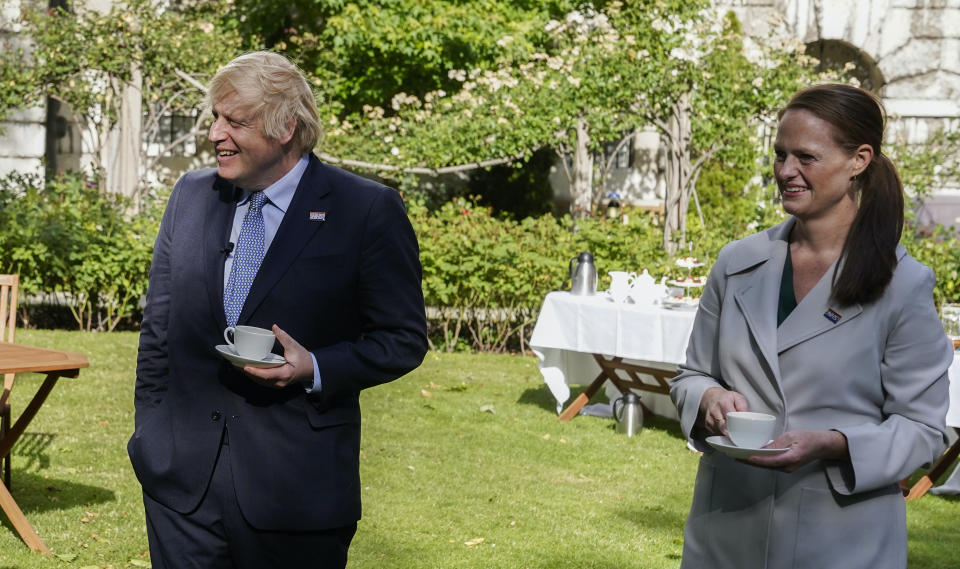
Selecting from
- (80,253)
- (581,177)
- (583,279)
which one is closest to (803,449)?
(583,279)

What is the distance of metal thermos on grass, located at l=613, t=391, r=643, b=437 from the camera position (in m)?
8.08

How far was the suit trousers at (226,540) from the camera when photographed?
260 cm

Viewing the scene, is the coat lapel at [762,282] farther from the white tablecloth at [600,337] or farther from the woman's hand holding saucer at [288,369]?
the white tablecloth at [600,337]

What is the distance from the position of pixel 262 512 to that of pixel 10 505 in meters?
2.99

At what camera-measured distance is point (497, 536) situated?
5691mm

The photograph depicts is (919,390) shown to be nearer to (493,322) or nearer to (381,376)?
(381,376)

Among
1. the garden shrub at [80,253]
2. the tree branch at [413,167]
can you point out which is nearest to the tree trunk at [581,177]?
the tree branch at [413,167]

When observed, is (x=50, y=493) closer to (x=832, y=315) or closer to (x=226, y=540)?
(x=226, y=540)

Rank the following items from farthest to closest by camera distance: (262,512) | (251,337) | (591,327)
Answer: (591,327) → (262,512) → (251,337)

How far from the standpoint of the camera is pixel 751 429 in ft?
7.05

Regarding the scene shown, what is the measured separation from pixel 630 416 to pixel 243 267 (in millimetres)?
5709

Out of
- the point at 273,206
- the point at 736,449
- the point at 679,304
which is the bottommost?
the point at 679,304

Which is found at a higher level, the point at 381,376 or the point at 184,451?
the point at 381,376

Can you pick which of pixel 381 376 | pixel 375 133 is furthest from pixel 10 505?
pixel 375 133
